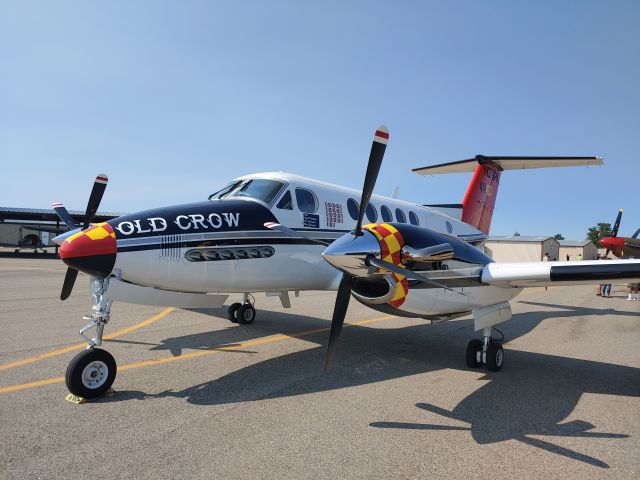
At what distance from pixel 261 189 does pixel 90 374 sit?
3.93m

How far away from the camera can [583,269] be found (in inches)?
217

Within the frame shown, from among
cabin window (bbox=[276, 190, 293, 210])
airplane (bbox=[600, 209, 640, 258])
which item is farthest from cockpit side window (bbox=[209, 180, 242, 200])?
airplane (bbox=[600, 209, 640, 258])

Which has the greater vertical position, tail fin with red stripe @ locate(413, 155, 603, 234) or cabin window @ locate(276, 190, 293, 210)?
tail fin with red stripe @ locate(413, 155, 603, 234)

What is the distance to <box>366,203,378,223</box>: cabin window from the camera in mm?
9227

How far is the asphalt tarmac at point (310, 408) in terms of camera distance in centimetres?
353

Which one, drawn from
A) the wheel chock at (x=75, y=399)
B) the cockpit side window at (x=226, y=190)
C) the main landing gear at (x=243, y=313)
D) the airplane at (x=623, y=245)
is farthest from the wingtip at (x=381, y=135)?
the airplane at (x=623, y=245)

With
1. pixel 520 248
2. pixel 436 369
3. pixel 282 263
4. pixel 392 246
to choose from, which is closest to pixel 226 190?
pixel 282 263

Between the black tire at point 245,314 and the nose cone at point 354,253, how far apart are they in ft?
16.7

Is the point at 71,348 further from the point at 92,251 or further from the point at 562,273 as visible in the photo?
the point at 562,273

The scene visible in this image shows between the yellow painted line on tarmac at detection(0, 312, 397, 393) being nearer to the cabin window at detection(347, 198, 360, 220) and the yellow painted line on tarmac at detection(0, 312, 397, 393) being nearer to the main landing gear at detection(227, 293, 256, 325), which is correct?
the main landing gear at detection(227, 293, 256, 325)

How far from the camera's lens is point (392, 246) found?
5461mm

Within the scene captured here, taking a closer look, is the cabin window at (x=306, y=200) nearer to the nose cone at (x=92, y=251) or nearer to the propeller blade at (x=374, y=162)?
the propeller blade at (x=374, y=162)

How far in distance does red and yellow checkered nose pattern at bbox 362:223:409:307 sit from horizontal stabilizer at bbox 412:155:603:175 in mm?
9213

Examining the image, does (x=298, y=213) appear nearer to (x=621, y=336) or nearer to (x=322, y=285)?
(x=322, y=285)
